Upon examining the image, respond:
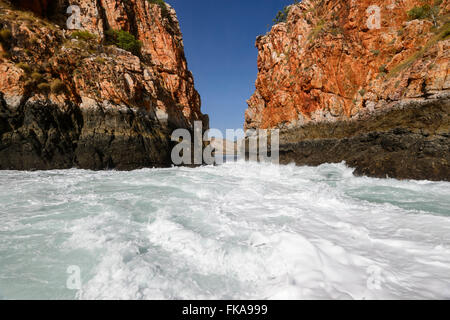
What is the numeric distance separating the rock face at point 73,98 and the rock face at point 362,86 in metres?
13.1

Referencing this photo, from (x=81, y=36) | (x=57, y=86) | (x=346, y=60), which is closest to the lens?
(x=57, y=86)

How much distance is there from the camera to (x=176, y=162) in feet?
53.3

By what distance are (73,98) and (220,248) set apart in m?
14.3

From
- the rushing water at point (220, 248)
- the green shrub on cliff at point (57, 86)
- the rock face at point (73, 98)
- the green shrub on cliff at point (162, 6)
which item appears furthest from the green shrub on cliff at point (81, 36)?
the rushing water at point (220, 248)

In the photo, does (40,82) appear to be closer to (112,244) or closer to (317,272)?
(112,244)

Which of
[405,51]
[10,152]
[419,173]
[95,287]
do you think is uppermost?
[405,51]

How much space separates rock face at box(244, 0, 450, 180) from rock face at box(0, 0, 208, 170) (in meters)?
13.1

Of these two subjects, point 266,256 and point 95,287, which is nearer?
point 95,287

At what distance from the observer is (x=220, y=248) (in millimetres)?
2414

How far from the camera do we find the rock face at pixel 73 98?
30.7 ft

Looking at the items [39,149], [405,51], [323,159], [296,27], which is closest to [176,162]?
[39,149]

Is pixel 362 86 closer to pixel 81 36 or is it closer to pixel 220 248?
pixel 220 248

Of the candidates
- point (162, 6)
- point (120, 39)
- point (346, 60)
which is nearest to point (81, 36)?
point (120, 39)

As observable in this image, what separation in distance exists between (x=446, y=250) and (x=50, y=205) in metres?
6.66
